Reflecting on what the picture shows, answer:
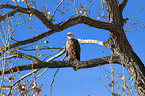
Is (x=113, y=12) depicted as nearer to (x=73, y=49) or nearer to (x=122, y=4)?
(x=122, y=4)

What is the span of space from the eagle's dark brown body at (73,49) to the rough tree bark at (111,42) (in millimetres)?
965

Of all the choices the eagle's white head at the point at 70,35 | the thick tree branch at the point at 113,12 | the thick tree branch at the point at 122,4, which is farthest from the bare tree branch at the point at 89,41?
the thick tree branch at the point at 122,4

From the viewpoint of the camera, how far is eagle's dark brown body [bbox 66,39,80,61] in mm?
4750

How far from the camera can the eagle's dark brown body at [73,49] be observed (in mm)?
4750

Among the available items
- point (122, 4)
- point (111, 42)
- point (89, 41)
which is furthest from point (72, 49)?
point (122, 4)

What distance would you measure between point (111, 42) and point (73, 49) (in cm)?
116

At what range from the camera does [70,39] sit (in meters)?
4.96

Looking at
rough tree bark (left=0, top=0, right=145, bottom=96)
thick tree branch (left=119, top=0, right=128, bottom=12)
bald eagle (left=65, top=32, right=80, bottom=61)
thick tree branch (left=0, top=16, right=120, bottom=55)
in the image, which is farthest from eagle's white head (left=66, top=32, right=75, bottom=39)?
thick tree branch (left=0, top=16, right=120, bottom=55)

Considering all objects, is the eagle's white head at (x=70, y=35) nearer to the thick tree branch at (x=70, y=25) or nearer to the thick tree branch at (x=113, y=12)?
the thick tree branch at (x=113, y=12)

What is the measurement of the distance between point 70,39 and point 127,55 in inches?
65.1

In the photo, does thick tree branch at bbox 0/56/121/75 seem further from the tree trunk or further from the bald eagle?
the bald eagle

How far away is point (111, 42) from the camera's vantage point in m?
3.89

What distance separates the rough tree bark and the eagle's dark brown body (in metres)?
0.97

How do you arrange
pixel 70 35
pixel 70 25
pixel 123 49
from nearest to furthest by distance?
pixel 70 25, pixel 123 49, pixel 70 35
